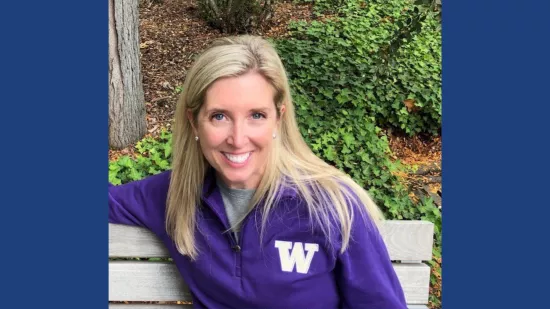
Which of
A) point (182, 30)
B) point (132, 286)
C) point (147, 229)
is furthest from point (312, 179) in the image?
point (182, 30)

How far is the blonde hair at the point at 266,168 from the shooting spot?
1102mm

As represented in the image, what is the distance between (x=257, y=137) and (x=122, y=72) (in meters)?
1.32

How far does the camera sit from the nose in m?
1.06

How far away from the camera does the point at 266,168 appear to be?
121 cm

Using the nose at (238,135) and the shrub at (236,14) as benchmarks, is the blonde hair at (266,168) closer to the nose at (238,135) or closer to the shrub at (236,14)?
the nose at (238,135)

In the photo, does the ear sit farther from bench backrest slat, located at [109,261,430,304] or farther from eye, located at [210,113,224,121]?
bench backrest slat, located at [109,261,430,304]

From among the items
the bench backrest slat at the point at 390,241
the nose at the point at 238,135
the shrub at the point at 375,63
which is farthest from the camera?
the shrub at the point at 375,63

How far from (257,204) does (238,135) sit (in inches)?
8.4

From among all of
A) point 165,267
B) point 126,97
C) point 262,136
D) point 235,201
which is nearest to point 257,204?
point 235,201

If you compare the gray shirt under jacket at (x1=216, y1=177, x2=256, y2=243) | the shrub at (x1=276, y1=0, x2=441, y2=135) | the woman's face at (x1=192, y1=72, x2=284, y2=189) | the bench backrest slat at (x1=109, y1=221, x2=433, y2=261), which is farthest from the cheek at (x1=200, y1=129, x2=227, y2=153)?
the shrub at (x1=276, y1=0, x2=441, y2=135)

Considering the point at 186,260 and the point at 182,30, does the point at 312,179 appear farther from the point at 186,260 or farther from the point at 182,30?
the point at 182,30

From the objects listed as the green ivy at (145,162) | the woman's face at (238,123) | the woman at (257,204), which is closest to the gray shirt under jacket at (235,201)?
the woman at (257,204)

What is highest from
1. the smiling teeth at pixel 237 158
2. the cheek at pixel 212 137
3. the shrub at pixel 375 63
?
the shrub at pixel 375 63

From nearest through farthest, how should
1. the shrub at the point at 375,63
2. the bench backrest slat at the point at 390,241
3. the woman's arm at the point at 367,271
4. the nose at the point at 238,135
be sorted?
the nose at the point at 238,135 → the woman's arm at the point at 367,271 → the bench backrest slat at the point at 390,241 → the shrub at the point at 375,63
